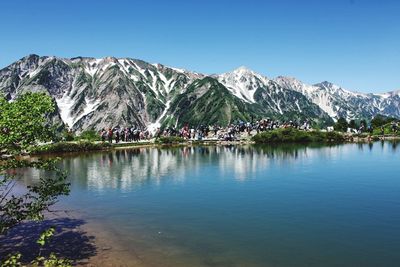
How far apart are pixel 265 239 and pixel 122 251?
1360 centimetres

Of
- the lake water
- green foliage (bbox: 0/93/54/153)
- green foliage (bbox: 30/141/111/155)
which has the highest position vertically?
green foliage (bbox: 0/93/54/153)

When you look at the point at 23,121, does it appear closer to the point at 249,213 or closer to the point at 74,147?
the point at 249,213

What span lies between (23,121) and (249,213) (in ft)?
98.1

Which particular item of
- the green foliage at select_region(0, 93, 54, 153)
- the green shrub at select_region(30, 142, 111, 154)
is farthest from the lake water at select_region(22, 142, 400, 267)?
the green shrub at select_region(30, 142, 111, 154)

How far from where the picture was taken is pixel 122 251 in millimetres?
35094

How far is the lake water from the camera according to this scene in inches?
1336

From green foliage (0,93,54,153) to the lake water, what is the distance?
1383 centimetres

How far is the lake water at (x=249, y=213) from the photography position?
3393cm

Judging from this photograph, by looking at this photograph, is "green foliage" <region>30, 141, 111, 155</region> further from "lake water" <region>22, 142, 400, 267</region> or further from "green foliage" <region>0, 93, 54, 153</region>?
"green foliage" <region>0, 93, 54, 153</region>

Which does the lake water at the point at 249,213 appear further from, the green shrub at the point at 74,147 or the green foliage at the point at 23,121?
the green shrub at the point at 74,147

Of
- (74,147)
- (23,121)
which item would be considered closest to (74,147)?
(74,147)

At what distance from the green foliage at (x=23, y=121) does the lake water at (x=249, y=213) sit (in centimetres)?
1383

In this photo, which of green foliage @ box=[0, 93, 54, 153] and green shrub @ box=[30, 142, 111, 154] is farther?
green shrub @ box=[30, 142, 111, 154]

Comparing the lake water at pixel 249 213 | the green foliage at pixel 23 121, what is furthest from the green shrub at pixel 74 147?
the green foliage at pixel 23 121
